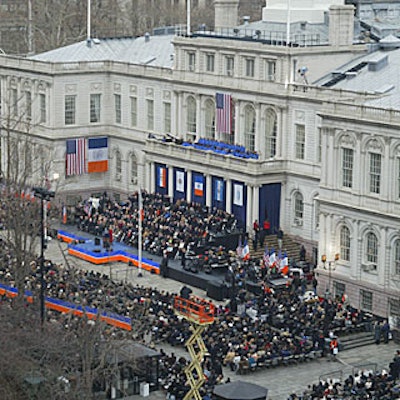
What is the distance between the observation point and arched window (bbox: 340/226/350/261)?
78750 mm

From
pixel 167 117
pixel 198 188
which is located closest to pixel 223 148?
pixel 198 188

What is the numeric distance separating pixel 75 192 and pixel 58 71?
9.53m

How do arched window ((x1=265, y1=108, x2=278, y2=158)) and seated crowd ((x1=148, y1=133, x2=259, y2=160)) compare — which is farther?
arched window ((x1=265, y1=108, x2=278, y2=158))

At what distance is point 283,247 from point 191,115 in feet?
55.1

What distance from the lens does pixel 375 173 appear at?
76750 millimetres

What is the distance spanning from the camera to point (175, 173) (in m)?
98.6

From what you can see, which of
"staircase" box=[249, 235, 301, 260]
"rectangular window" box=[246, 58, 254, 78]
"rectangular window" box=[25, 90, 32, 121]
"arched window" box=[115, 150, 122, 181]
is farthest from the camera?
"rectangular window" box=[25, 90, 32, 121]

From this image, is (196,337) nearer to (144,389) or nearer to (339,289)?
(144,389)

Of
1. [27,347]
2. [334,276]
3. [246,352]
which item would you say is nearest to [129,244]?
[334,276]

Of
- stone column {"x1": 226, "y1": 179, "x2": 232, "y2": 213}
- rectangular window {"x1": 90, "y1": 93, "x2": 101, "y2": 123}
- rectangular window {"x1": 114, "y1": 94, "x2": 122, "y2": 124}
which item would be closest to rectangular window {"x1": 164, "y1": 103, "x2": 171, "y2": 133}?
rectangular window {"x1": 114, "y1": 94, "x2": 122, "y2": 124}

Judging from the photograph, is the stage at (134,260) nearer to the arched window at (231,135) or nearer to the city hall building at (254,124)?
the city hall building at (254,124)

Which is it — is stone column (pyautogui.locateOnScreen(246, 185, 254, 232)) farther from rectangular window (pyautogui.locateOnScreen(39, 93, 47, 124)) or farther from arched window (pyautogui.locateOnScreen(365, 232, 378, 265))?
rectangular window (pyautogui.locateOnScreen(39, 93, 47, 124))

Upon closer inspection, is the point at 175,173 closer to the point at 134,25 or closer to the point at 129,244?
the point at 129,244

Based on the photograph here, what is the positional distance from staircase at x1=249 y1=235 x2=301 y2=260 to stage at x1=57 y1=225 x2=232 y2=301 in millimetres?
5204
